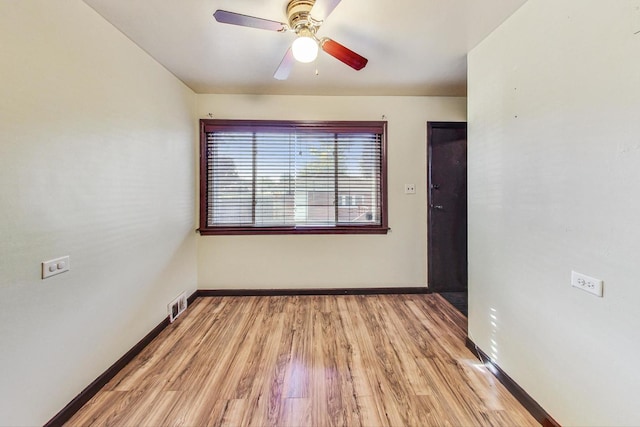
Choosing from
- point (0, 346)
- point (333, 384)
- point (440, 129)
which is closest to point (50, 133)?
point (0, 346)

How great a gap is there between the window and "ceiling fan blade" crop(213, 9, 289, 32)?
1.57 meters

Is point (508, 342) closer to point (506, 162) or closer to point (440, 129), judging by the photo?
point (506, 162)

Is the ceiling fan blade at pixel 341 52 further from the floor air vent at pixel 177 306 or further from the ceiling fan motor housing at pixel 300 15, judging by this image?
the floor air vent at pixel 177 306

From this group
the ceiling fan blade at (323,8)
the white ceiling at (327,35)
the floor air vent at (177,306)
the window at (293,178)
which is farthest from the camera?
the window at (293,178)

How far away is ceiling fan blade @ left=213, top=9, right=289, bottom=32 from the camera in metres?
1.27

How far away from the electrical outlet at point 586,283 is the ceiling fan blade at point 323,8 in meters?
1.76

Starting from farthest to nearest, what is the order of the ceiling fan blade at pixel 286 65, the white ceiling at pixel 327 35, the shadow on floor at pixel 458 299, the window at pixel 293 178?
the window at pixel 293 178 → the shadow on floor at pixel 458 299 → the ceiling fan blade at pixel 286 65 → the white ceiling at pixel 327 35

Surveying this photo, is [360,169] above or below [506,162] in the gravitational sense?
above

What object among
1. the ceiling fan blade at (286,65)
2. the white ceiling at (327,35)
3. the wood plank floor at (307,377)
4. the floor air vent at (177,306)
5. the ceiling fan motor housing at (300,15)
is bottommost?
the wood plank floor at (307,377)

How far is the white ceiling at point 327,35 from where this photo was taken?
60.1 inches

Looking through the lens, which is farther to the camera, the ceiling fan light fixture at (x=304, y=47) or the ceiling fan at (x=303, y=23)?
the ceiling fan light fixture at (x=304, y=47)

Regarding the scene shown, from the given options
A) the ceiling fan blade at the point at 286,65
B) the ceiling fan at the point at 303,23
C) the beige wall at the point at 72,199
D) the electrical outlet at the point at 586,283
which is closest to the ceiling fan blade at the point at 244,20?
the ceiling fan at the point at 303,23

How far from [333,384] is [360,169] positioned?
221 cm

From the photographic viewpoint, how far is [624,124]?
3.31ft
